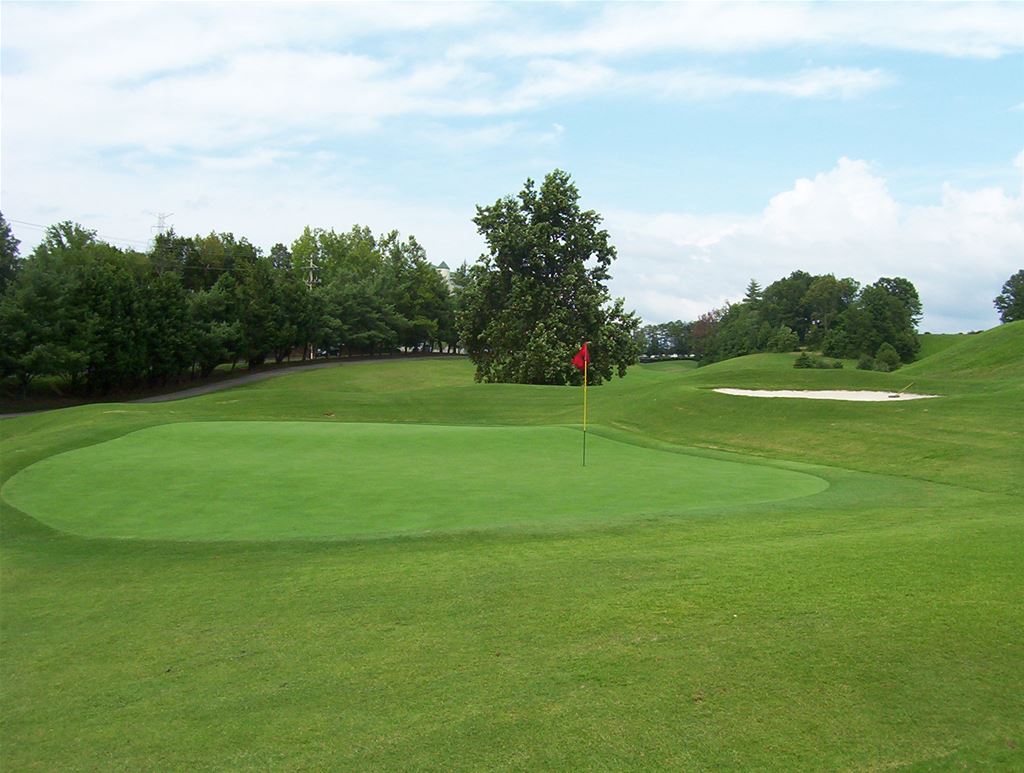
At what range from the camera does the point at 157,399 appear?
47.6 metres

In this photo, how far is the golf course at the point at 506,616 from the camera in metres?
3.90

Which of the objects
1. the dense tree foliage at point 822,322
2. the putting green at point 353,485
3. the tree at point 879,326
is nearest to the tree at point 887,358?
the dense tree foliage at point 822,322

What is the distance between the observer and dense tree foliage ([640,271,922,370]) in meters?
72.5

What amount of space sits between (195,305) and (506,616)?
169ft

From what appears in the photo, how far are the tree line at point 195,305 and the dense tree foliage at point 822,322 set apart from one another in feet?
85.4

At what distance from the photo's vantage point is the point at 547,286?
4528 centimetres

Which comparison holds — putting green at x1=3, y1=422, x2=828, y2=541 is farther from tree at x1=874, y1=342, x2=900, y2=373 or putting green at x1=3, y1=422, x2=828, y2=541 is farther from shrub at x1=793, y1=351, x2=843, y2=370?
tree at x1=874, y1=342, x2=900, y2=373

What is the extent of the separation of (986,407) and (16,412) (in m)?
43.8

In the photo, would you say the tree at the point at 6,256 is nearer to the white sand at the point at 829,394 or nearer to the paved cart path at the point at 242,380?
the paved cart path at the point at 242,380

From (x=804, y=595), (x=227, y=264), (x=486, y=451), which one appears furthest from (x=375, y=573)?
(x=227, y=264)

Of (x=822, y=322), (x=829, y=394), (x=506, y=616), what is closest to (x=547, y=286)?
(x=829, y=394)

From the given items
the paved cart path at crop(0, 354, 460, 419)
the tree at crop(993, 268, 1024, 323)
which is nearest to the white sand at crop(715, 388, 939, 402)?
the paved cart path at crop(0, 354, 460, 419)

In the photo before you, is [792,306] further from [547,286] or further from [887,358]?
[547,286]

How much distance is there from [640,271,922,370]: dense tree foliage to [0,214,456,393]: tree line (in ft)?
85.4
